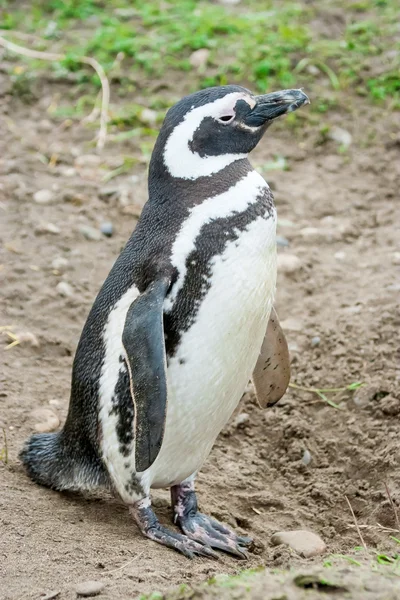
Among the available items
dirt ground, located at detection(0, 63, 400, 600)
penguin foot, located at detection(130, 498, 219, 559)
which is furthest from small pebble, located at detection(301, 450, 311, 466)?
penguin foot, located at detection(130, 498, 219, 559)

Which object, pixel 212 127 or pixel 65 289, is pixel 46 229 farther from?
pixel 212 127

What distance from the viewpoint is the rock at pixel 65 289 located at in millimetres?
4176

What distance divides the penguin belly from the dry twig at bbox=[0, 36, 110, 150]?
307cm

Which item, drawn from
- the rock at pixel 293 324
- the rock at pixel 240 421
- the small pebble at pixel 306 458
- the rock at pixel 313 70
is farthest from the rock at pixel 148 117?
the small pebble at pixel 306 458

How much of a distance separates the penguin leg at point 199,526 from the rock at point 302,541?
0.09 meters

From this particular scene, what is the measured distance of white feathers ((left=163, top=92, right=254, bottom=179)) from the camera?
2.71 meters

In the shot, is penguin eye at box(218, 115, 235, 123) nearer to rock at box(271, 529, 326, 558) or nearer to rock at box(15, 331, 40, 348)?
rock at box(271, 529, 326, 558)

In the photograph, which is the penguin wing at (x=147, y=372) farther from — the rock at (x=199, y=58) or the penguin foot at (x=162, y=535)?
the rock at (x=199, y=58)

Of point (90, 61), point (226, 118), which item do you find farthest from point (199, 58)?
→ point (226, 118)

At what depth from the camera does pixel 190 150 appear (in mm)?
2738

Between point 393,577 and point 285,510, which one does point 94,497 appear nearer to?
point 285,510

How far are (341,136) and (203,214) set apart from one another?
3.08 meters

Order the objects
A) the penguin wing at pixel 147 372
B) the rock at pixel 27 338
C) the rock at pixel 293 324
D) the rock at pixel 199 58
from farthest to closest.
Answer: the rock at pixel 199 58
the rock at pixel 293 324
the rock at pixel 27 338
the penguin wing at pixel 147 372

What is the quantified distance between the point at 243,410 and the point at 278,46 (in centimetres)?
308
